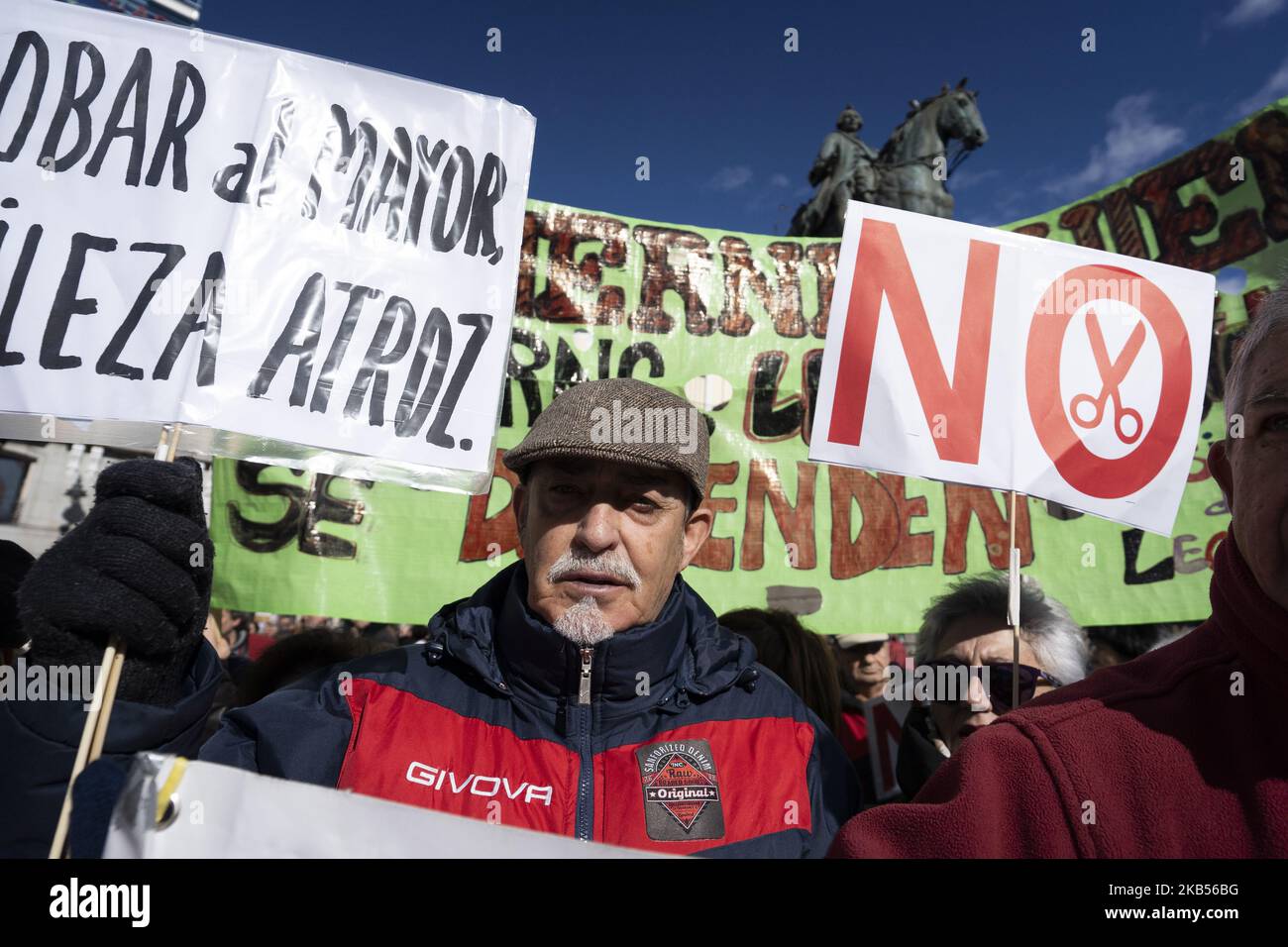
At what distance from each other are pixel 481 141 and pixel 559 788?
1506 mm

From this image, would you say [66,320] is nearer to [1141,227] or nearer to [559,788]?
[559,788]

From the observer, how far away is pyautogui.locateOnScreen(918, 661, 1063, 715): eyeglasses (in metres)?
2.38

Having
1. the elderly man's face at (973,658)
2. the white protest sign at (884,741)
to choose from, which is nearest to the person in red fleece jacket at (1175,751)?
the elderly man's face at (973,658)

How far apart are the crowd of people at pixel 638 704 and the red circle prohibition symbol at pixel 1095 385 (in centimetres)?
Result: 83

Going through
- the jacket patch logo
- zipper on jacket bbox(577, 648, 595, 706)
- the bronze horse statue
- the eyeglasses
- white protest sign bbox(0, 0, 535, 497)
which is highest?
the bronze horse statue

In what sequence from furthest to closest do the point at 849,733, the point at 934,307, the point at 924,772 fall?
1. the point at 849,733
2. the point at 934,307
3. the point at 924,772

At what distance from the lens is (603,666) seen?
1.64 meters

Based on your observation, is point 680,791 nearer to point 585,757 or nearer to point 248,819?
point 585,757

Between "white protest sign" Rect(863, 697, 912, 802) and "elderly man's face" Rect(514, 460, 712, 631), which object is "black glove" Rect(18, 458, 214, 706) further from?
"white protest sign" Rect(863, 697, 912, 802)

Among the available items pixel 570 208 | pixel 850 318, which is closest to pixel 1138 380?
pixel 850 318

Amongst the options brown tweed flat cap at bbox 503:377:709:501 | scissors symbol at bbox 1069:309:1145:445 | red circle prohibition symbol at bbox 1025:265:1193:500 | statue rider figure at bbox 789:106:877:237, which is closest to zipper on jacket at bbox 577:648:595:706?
brown tweed flat cap at bbox 503:377:709:501

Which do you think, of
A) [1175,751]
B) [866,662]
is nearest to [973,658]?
[1175,751]

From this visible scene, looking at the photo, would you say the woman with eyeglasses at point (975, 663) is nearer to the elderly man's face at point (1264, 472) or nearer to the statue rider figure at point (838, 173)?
the elderly man's face at point (1264, 472)

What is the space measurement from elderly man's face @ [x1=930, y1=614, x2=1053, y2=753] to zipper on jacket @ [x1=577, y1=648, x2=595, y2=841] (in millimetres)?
1221
